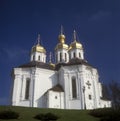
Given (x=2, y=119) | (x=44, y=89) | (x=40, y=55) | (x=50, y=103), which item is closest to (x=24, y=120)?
(x=2, y=119)

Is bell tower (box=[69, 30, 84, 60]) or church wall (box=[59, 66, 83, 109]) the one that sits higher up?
bell tower (box=[69, 30, 84, 60])

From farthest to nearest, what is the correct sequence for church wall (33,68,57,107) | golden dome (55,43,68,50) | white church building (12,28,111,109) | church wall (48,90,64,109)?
1. golden dome (55,43,68,50)
2. church wall (33,68,57,107)
3. white church building (12,28,111,109)
4. church wall (48,90,64,109)

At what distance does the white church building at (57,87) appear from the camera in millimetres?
42375

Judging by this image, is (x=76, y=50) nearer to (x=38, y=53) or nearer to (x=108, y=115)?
(x=38, y=53)

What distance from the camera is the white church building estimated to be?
4238 cm

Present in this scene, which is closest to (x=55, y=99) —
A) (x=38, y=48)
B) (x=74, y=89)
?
(x=74, y=89)

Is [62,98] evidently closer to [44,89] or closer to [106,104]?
[44,89]

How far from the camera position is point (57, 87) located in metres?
45.2

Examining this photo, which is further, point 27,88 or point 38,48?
point 38,48

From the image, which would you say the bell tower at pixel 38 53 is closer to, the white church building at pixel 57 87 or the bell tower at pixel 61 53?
the bell tower at pixel 61 53

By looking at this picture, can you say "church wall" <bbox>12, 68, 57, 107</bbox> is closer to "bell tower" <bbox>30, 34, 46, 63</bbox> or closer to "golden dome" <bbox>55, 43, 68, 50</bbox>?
"bell tower" <bbox>30, 34, 46, 63</bbox>

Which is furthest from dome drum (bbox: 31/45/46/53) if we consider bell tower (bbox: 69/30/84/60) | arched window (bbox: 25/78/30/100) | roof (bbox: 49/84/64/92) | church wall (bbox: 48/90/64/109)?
church wall (bbox: 48/90/64/109)

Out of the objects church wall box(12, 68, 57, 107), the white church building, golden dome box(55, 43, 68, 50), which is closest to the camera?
the white church building

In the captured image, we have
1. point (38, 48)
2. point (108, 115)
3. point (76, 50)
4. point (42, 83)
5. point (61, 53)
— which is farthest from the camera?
point (61, 53)
